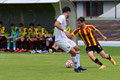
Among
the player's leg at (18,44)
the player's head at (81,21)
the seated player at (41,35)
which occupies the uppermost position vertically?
the player's head at (81,21)

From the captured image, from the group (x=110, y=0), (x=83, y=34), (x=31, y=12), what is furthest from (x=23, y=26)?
(x=110, y=0)

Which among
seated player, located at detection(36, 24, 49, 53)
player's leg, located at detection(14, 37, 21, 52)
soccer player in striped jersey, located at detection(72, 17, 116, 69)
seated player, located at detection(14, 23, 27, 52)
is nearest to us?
soccer player in striped jersey, located at detection(72, 17, 116, 69)

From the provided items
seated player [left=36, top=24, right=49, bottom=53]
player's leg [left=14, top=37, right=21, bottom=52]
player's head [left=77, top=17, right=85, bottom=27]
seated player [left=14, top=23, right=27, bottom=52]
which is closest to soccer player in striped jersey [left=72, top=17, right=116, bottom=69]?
player's head [left=77, top=17, right=85, bottom=27]

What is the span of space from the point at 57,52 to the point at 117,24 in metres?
16.8

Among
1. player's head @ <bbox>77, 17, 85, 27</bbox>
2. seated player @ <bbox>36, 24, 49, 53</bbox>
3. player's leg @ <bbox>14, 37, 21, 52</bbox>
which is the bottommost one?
player's leg @ <bbox>14, 37, 21, 52</bbox>

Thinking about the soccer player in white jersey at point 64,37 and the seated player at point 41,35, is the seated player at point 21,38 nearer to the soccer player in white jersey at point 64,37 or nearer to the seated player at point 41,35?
the seated player at point 41,35

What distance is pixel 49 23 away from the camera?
2303 centimetres

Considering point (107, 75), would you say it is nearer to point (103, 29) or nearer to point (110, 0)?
point (103, 29)

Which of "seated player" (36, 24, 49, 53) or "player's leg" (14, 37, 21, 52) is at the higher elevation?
"seated player" (36, 24, 49, 53)

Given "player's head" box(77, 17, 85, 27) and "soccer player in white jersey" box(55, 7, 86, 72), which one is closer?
"soccer player in white jersey" box(55, 7, 86, 72)

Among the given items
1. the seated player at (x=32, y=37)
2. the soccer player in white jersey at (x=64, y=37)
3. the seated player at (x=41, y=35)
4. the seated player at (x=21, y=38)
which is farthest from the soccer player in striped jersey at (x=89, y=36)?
the seated player at (x=21, y=38)

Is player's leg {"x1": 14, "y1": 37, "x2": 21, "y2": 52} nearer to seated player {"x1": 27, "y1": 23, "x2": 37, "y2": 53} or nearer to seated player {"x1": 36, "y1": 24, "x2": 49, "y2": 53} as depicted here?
seated player {"x1": 27, "y1": 23, "x2": 37, "y2": 53}

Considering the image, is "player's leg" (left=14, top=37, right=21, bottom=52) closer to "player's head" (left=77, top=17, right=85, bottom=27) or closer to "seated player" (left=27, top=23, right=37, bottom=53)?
"seated player" (left=27, top=23, right=37, bottom=53)

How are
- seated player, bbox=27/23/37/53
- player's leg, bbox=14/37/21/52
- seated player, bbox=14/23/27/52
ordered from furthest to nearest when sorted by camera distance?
1. player's leg, bbox=14/37/21/52
2. seated player, bbox=14/23/27/52
3. seated player, bbox=27/23/37/53
